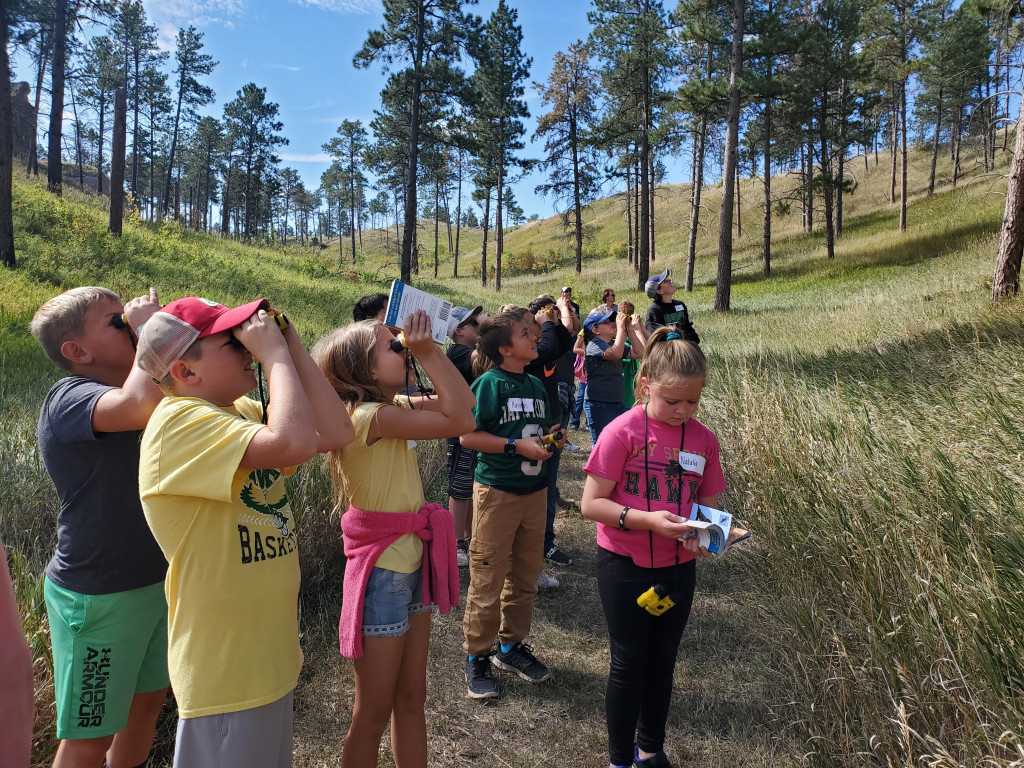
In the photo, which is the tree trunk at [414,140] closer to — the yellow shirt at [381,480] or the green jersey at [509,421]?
the green jersey at [509,421]

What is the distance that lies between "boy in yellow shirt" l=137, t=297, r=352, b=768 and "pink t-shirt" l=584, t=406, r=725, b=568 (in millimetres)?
1196

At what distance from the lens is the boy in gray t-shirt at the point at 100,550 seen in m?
1.86

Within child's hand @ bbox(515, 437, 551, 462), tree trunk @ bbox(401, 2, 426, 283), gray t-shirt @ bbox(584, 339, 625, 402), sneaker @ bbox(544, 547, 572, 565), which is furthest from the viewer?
tree trunk @ bbox(401, 2, 426, 283)

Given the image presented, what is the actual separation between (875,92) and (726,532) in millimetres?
33979

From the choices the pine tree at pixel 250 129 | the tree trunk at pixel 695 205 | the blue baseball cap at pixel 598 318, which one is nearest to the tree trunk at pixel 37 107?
the pine tree at pixel 250 129

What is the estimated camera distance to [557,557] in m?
4.57

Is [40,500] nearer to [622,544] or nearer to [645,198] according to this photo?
[622,544]

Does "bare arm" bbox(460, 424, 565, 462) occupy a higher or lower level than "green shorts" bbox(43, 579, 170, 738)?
higher

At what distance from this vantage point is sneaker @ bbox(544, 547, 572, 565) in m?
4.54

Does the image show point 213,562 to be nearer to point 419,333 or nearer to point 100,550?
point 100,550

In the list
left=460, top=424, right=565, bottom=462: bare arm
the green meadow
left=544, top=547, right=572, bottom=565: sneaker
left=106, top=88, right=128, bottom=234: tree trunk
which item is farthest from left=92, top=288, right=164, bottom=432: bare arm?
left=106, top=88, right=128, bottom=234: tree trunk

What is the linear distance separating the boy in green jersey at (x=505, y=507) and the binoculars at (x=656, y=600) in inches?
36.4

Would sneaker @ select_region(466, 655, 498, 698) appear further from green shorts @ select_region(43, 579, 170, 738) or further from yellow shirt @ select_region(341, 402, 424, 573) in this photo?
Result: green shorts @ select_region(43, 579, 170, 738)

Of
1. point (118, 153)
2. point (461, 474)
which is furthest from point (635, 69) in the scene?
point (461, 474)
